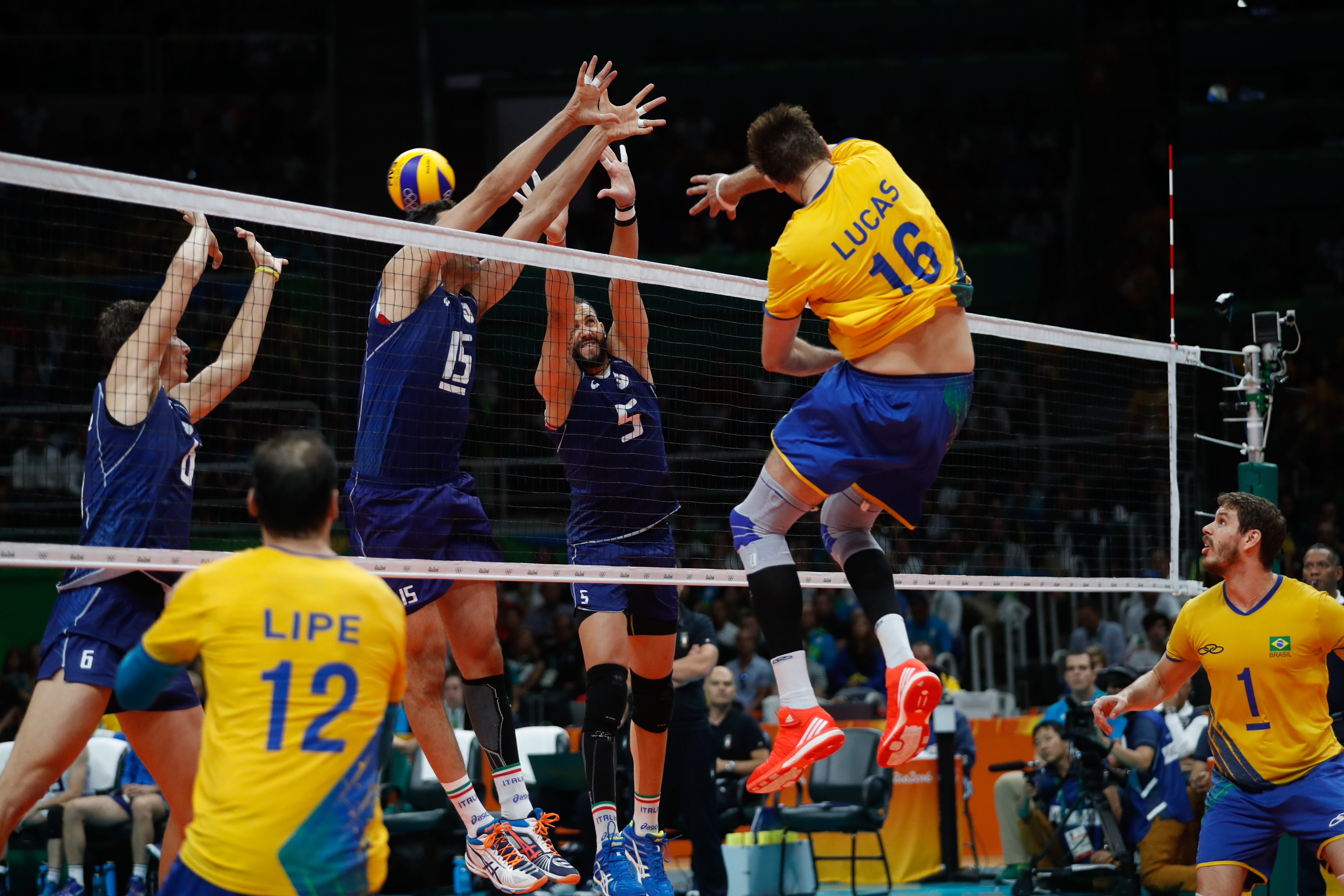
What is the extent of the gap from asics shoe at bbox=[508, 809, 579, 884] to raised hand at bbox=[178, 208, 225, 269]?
309 centimetres

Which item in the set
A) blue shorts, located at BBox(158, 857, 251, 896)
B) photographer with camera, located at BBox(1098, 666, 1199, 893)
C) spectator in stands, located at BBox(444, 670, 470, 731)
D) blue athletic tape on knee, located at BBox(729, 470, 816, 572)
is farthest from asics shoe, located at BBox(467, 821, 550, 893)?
spectator in stands, located at BBox(444, 670, 470, 731)

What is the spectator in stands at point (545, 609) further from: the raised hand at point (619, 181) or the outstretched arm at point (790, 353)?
the outstretched arm at point (790, 353)

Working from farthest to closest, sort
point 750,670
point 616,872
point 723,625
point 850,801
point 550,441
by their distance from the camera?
point 723,625, point 750,670, point 550,441, point 850,801, point 616,872

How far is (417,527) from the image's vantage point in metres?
6.99

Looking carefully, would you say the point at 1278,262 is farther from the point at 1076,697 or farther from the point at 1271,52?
the point at 1076,697

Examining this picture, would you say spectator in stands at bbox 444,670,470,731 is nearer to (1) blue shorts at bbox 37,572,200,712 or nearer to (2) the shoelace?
(2) the shoelace

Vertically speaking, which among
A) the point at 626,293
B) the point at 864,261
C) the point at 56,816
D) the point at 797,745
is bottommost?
the point at 56,816

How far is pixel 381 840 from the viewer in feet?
14.8

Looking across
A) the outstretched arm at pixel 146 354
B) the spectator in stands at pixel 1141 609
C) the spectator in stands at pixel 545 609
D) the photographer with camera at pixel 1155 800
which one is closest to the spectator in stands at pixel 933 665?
the photographer with camera at pixel 1155 800

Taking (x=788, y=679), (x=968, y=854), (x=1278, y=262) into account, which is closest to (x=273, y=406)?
(x=788, y=679)

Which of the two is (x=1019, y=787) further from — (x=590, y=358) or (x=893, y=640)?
(x=893, y=640)

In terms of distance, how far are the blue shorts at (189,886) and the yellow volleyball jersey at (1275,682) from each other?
5740mm

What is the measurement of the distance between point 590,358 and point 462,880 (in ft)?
22.5

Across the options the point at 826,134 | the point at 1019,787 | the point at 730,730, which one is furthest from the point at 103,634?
the point at 826,134
